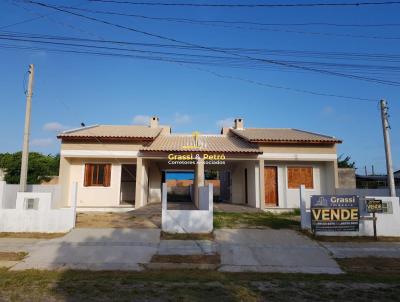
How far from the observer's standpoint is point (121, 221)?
43.3ft

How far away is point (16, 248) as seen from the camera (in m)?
9.59

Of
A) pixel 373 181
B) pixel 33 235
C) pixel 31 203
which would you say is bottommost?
pixel 33 235

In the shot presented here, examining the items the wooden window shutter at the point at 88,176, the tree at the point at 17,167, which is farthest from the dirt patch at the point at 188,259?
the tree at the point at 17,167

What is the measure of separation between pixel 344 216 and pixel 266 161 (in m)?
7.38

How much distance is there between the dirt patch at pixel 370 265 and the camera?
318 inches

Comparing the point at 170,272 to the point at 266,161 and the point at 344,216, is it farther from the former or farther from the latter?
the point at 266,161

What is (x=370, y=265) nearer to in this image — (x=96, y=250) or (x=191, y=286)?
(x=191, y=286)

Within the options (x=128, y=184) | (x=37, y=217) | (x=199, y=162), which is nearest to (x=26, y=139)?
(x=37, y=217)

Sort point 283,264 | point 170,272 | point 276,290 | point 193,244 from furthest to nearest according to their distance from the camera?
point 193,244
point 283,264
point 170,272
point 276,290

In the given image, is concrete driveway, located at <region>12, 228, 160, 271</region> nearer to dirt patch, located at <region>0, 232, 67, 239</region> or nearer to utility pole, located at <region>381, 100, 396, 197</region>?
dirt patch, located at <region>0, 232, 67, 239</region>

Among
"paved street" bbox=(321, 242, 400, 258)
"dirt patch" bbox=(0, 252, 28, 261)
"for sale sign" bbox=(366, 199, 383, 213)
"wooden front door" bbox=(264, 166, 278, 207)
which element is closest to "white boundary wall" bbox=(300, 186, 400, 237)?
"for sale sign" bbox=(366, 199, 383, 213)

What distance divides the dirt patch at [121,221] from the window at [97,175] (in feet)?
13.8

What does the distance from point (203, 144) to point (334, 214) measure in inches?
369

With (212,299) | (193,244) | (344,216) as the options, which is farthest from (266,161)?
(212,299)
